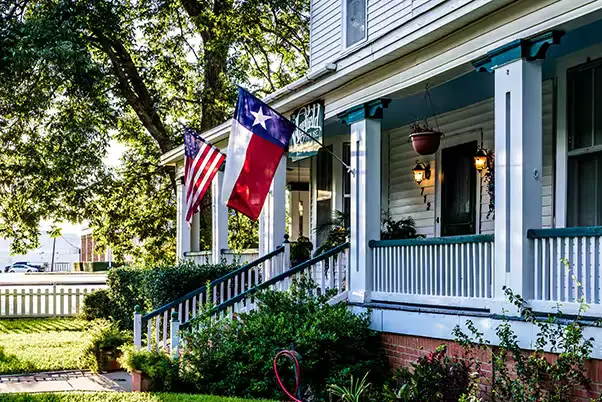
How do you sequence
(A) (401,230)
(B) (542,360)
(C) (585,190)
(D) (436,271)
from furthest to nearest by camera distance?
(A) (401,230) < (C) (585,190) < (D) (436,271) < (B) (542,360)

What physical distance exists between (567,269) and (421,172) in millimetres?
6242

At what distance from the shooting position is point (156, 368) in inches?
416

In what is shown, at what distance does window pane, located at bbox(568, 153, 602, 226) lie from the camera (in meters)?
9.32

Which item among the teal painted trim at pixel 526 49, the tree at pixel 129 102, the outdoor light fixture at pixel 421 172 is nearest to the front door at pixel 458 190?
the outdoor light fixture at pixel 421 172

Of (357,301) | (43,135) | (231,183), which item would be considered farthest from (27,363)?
(43,135)

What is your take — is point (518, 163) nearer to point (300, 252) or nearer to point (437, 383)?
point (437, 383)

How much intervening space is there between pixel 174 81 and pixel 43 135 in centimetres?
493

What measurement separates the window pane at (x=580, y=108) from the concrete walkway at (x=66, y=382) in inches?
284

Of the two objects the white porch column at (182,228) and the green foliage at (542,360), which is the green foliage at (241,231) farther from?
the green foliage at (542,360)

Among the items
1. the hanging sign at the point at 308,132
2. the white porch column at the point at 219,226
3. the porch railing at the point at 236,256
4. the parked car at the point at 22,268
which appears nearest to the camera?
the hanging sign at the point at 308,132

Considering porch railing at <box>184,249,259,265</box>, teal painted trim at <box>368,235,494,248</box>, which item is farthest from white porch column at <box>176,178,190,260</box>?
teal painted trim at <box>368,235,494,248</box>

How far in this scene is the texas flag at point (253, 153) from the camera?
37.8ft

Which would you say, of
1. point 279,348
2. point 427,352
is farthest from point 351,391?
point 279,348

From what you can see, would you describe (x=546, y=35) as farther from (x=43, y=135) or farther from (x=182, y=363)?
(x=43, y=135)
